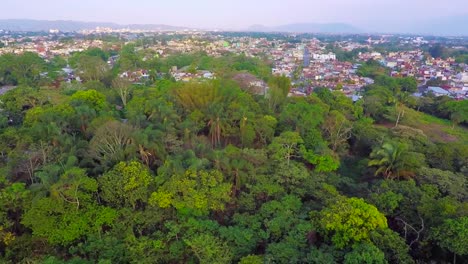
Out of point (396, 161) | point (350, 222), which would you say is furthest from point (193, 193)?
point (396, 161)

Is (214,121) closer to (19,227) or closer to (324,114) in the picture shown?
(324,114)

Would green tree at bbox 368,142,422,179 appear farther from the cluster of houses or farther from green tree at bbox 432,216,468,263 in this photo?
the cluster of houses

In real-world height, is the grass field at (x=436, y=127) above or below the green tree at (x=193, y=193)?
below

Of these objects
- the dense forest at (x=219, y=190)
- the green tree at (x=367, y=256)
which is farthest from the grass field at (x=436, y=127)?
the green tree at (x=367, y=256)

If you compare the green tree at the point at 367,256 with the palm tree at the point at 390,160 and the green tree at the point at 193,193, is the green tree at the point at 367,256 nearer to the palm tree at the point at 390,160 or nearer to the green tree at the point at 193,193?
the green tree at the point at 193,193

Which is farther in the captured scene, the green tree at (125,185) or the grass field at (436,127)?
the grass field at (436,127)

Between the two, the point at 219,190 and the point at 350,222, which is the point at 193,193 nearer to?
the point at 219,190

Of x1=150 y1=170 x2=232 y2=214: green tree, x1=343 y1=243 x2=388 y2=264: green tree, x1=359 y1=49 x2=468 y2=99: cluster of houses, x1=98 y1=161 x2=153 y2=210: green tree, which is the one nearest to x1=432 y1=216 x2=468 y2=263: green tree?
x1=343 y1=243 x2=388 y2=264: green tree

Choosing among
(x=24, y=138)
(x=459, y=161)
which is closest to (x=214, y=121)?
(x=24, y=138)
